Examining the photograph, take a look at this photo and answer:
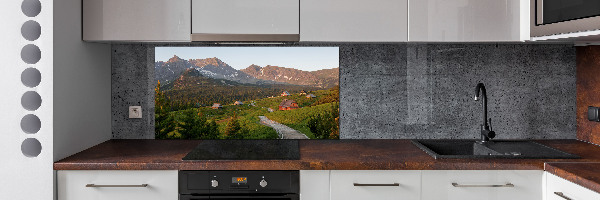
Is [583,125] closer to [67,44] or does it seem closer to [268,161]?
[268,161]

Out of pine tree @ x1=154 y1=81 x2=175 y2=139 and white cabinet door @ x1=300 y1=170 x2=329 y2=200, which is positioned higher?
pine tree @ x1=154 y1=81 x2=175 y2=139

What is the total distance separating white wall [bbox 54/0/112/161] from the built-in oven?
7.17ft

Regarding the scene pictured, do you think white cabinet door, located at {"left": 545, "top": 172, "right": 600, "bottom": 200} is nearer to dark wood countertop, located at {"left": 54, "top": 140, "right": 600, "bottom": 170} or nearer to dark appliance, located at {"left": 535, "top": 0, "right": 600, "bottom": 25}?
dark wood countertop, located at {"left": 54, "top": 140, "right": 600, "bottom": 170}

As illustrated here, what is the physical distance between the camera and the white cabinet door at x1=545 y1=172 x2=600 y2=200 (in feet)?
5.43

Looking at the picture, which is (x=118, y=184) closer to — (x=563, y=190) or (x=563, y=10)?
(x=563, y=190)

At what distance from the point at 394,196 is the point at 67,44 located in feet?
5.34

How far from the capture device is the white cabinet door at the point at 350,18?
228cm

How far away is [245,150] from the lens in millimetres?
2295

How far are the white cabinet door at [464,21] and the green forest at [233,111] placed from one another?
2.15 ft

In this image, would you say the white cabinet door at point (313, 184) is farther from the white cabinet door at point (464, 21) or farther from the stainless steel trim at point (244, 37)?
the white cabinet door at point (464, 21)

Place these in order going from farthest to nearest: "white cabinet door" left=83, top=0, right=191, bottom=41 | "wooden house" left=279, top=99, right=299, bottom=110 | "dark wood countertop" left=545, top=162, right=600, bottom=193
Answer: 1. "wooden house" left=279, top=99, right=299, bottom=110
2. "white cabinet door" left=83, top=0, right=191, bottom=41
3. "dark wood countertop" left=545, top=162, right=600, bottom=193

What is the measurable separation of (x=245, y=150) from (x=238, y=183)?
12.7 inches

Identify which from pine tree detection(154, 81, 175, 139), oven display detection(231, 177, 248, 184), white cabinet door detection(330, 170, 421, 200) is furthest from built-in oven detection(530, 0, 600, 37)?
pine tree detection(154, 81, 175, 139)
